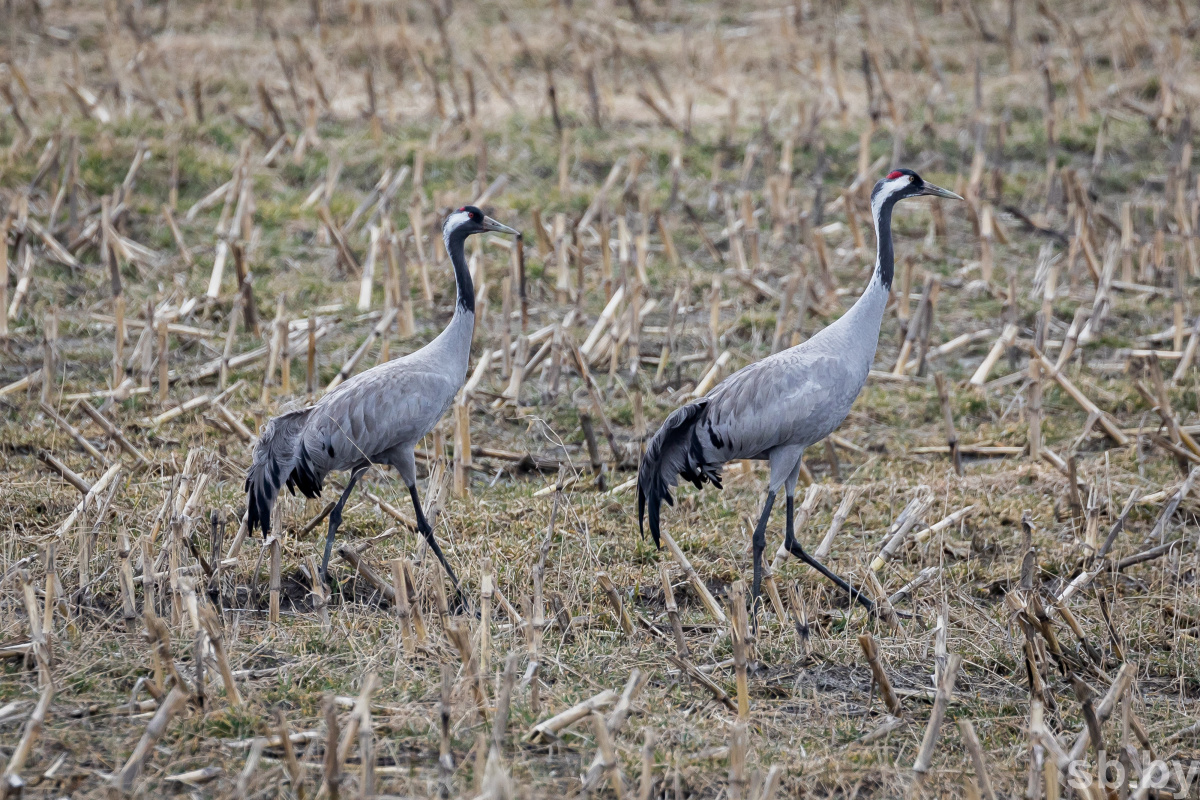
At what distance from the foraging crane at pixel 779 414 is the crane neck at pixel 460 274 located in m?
0.89

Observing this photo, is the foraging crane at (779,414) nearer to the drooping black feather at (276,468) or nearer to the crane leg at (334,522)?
the crane leg at (334,522)

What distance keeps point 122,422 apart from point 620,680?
309 cm

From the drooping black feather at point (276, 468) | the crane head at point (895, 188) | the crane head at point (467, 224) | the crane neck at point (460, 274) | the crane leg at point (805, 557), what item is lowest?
A: the crane leg at point (805, 557)

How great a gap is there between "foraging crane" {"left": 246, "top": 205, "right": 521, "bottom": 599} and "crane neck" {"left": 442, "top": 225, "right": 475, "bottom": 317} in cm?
Result: 15

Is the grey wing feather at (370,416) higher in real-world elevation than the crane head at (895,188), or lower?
lower

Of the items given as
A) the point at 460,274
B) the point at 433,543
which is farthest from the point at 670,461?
the point at 460,274

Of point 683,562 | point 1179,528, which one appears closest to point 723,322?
point 1179,528

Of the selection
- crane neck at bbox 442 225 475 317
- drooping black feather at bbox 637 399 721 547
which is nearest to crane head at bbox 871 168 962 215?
drooping black feather at bbox 637 399 721 547

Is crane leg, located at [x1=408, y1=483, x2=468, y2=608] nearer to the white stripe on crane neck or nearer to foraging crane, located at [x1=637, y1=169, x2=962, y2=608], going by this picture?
foraging crane, located at [x1=637, y1=169, x2=962, y2=608]

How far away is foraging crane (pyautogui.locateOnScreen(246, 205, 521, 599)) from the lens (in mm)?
4441

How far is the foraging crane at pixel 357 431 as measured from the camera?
4.44 metres

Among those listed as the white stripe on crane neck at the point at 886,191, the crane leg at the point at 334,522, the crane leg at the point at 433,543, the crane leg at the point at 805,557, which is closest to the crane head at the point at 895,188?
the white stripe on crane neck at the point at 886,191

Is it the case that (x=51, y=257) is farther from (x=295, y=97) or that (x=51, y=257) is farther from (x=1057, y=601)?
(x=1057, y=601)
